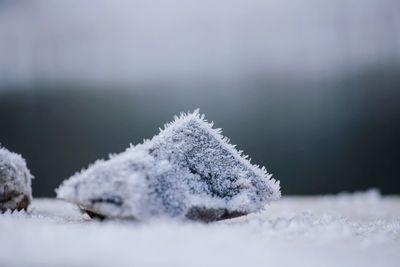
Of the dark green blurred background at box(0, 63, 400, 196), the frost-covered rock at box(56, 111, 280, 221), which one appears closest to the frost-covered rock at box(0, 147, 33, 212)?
the frost-covered rock at box(56, 111, 280, 221)

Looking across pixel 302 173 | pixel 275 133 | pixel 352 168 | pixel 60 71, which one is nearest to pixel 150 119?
pixel 60 71

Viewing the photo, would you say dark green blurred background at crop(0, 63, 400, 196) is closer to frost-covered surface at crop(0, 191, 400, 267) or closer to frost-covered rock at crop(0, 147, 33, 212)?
frost-covered rock at crop(0, 147, 33, 212)

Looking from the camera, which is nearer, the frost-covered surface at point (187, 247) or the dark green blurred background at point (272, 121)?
the frost-covered surface at point (187, 247)

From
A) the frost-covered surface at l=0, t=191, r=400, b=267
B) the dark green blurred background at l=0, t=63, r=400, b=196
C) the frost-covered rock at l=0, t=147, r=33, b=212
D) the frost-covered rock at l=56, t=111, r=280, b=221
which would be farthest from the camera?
the dark green blurred background at l=0, t=63, r=400, b=196

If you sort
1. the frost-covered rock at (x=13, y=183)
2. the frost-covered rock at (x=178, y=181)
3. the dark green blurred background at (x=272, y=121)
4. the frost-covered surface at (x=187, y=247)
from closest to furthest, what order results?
the frost-covered surface at (x=187, y=247)
the frost-covered rock at (x=178, y=181)
the frost-covered rock at (x=13, y=183)
the dark green blurred background at (x=272, y=121)

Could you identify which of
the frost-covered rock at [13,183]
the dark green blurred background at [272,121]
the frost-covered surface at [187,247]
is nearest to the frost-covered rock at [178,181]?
the frost-covered surface at [187,247]

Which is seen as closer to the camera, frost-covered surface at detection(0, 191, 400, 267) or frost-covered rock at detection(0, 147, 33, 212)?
frost-covered surface at detection(0, 191, 400, 267)

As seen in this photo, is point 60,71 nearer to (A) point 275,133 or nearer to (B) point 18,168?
(A) point 275,133

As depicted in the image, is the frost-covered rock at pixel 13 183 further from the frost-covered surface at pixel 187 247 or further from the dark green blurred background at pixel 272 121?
the dark green blurred background at pixel 272 121
